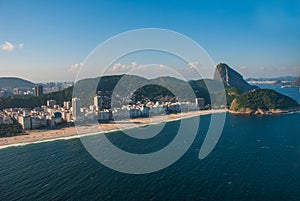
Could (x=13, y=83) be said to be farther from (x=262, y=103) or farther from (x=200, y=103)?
(x=262, y=103)

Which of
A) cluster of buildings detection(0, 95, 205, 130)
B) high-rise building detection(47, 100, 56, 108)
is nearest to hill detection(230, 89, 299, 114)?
cluster of buildings detection(0, 95, 205, 130)

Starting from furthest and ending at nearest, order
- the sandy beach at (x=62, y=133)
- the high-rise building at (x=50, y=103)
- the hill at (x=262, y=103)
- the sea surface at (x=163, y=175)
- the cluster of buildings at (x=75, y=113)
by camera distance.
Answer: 1. the high-rise building at (x=50, y=103)
2. the hill at (x=262, y=103)
3. the cluster of buildings at (x=75, y=113)
4. the sandy beach at (x=62, y=133)
5. the sea surface at (x=163, y=175)

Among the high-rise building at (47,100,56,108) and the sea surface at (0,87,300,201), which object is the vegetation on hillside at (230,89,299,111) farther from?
the high-rise building at (47,100,56,108)

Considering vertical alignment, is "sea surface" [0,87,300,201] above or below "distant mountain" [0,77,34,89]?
below

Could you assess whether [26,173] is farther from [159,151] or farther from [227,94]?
[227,94]

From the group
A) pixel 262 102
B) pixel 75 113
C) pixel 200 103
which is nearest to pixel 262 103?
pixel 262 102

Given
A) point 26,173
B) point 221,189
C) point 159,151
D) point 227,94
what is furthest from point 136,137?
point 227,94

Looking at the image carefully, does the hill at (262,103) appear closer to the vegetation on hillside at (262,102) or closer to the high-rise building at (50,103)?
the vegetation on hillside at (262,102)

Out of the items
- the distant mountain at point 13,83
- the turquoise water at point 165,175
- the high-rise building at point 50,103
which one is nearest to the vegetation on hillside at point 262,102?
the turquoise water at point 165,175
